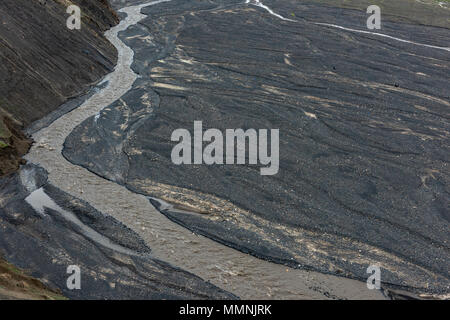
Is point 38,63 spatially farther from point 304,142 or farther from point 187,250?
point 187,250

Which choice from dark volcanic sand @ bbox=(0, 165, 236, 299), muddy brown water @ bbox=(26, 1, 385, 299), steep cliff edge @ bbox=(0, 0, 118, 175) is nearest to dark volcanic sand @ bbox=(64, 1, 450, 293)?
muddy brown water @ bbox=(26, 1, 385, 299)

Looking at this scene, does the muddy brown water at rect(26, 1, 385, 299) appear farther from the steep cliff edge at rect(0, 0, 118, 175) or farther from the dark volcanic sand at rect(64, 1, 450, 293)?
the steep cliff edge at rect(0, 0, 118, 175)

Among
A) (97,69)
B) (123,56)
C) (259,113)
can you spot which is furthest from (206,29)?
(259,113)

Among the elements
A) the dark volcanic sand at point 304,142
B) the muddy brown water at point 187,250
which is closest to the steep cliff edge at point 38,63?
the muddy brown water at point 187,250

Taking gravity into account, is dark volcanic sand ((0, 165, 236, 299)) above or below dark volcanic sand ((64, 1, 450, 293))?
below

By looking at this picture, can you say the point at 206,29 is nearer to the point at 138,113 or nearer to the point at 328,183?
the point at 138,113

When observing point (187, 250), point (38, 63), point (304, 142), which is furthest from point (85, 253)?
point (38, 63)
